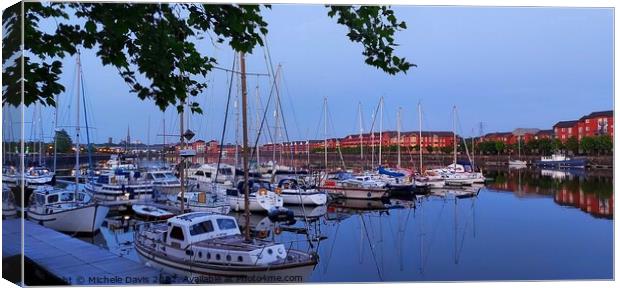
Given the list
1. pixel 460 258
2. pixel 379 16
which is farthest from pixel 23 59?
pixel 460 258

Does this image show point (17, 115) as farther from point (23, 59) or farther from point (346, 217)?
point (346, 217)

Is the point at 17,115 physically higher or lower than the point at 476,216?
higher

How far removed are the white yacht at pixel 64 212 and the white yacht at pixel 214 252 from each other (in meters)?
4.59

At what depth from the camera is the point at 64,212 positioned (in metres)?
13.1

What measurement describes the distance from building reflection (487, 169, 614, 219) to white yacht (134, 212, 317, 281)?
10.2m

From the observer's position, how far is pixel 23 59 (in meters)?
5.27

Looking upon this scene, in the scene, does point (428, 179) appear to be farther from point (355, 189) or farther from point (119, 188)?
point (119, 188)

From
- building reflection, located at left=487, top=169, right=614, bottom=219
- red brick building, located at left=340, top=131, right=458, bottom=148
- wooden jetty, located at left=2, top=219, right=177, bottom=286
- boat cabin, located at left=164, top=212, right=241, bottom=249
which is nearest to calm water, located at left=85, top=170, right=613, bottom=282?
building reflection, located at left=487, top=169, right=614, bottom=219

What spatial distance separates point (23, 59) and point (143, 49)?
4.16 feet

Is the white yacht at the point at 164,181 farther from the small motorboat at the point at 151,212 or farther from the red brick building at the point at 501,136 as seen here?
the red brick building at the point at 501,136

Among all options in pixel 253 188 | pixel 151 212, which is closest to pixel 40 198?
pixel 151 212

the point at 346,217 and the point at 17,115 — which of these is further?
the point at 346,217

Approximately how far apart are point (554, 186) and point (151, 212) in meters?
18.7

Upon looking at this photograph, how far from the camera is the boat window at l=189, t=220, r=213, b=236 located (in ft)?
27.1
